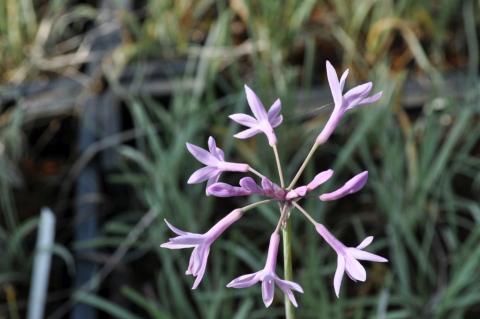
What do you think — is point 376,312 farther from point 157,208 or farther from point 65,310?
point 65,310

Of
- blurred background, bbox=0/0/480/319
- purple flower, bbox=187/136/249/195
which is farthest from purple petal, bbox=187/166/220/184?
blurred background, bbox=0/0/480/319

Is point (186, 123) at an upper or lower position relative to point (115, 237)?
upper

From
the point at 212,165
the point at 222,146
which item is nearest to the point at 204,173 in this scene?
the point at 212,165

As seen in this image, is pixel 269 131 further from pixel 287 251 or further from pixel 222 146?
pixel 222 146

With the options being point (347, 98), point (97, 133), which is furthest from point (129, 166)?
point (347, 98)

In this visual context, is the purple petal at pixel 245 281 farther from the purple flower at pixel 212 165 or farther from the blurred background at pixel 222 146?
the blurred background at pixel 222 146

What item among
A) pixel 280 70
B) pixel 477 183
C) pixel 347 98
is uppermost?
pixel 347 98

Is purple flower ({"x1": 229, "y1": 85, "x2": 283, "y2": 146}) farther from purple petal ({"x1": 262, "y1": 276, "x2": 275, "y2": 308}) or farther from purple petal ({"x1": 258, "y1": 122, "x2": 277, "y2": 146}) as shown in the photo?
purple petal ({"x1": 262, "y1": 276, "x2": 275, "y2": 308})
